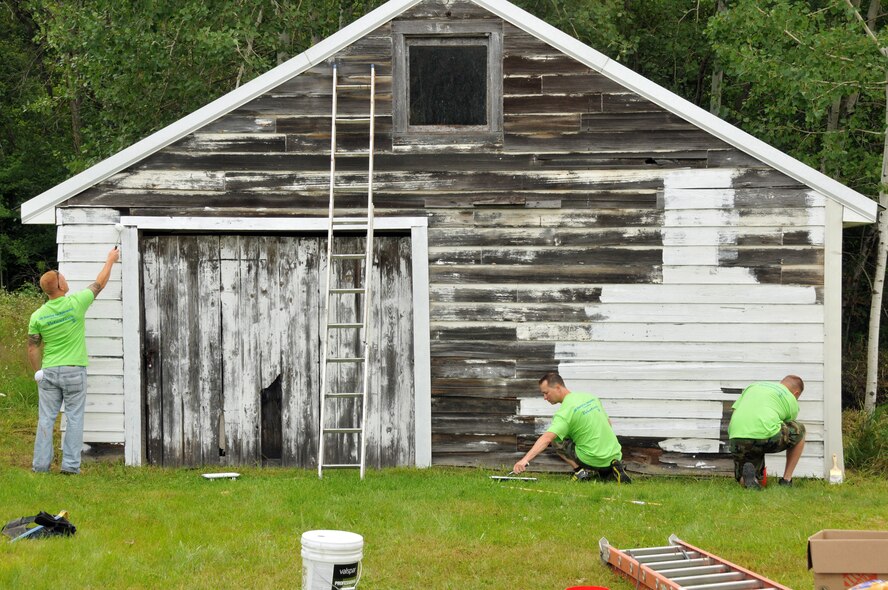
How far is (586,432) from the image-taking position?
1003cm

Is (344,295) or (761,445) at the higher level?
(344,295)

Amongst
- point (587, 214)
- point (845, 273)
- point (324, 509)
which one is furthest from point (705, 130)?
point (845, 273)

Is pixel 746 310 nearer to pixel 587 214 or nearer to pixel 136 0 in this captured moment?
pixel 587 214

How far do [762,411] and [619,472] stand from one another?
1.41m

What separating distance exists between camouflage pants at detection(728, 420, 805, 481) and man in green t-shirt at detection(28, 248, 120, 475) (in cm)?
615

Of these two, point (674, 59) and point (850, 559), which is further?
point (674, 59)

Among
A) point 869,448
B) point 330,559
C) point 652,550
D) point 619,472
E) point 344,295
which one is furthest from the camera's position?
point 869,448

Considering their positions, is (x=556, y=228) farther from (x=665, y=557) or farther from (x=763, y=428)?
(x=665, y=557)

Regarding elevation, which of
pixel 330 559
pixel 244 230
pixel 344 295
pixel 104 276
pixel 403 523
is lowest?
pixel 403 523

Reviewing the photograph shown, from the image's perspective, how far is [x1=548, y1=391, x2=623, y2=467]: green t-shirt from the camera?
390 inches

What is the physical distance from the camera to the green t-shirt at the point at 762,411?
9.84 m

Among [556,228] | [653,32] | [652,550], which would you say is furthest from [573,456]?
[653,32]

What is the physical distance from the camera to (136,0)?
1797 cm

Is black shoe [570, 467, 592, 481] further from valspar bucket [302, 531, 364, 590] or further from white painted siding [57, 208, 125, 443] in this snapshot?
valspar bucket [302, 531, 364, 590]
